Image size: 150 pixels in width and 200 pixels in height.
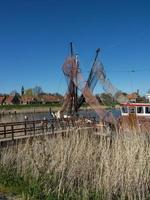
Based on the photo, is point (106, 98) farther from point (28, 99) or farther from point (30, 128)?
point (28, 99)

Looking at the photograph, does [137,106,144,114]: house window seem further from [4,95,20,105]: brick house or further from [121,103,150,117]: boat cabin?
[4,95,20,105]: brick house

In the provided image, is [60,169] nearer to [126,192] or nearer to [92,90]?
[126,192]

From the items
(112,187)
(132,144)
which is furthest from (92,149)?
(112,187)

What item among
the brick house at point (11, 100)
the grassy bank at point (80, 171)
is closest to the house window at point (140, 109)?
the grassy bank at point (80, 171)

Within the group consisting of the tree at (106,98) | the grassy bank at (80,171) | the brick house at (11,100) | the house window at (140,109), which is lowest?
the grassy bank at (80,171)

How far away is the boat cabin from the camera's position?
95.3 ft

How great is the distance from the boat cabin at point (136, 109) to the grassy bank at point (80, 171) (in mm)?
15963

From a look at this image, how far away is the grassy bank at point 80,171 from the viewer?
10.0m

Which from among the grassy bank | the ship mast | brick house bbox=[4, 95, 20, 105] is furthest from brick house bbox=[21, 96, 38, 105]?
the grassy bank

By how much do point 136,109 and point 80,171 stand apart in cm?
1889

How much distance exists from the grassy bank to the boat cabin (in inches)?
628

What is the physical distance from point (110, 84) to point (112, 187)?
19637 millimetres

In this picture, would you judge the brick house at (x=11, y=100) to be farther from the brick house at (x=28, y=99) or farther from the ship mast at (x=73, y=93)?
the ship mast at (x=73, y=93)

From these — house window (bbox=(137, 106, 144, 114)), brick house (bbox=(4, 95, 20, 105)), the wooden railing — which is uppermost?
brick house (bbox=(4, 95, 20, 105))
